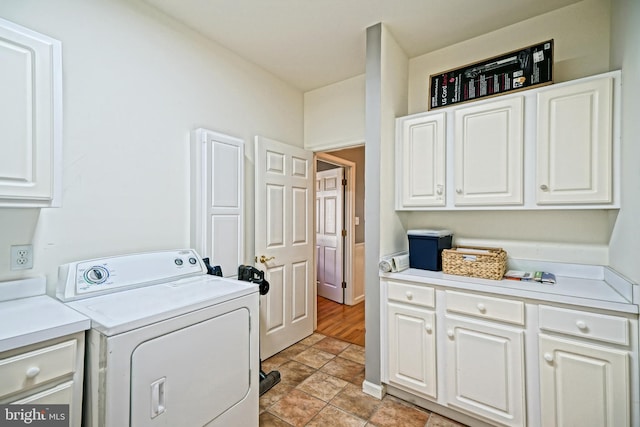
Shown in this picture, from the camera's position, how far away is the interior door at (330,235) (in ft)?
13.9

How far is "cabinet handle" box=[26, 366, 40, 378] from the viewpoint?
1043 mm

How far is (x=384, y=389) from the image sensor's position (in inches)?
84.0

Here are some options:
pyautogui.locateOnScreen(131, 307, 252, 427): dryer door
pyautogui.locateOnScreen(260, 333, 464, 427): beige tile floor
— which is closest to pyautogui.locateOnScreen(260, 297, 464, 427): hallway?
pyautogui.locateOnScreen(260, 333, 464, 427): beige tile floor

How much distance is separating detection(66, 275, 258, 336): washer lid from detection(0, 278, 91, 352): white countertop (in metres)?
0.06

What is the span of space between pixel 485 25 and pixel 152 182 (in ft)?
8.47

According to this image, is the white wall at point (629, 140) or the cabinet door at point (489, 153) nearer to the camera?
the white wall at point (629, 140)

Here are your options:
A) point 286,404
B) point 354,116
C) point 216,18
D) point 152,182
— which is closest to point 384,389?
point 286,404

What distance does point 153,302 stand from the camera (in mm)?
1386

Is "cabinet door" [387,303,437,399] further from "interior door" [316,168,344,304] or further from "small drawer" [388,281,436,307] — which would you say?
"interior door" [316,168,344,304]

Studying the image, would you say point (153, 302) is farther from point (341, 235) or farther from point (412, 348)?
point (341, 235)

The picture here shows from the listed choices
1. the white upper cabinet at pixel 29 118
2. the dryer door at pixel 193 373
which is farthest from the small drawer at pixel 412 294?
the white upper cabinet at pixel 29 118

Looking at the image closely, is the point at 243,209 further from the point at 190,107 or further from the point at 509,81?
the point at 509,81

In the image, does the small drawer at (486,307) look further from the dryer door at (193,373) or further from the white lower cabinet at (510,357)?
the dryer door at (193,373)

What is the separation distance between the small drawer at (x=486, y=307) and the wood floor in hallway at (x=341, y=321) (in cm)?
144
